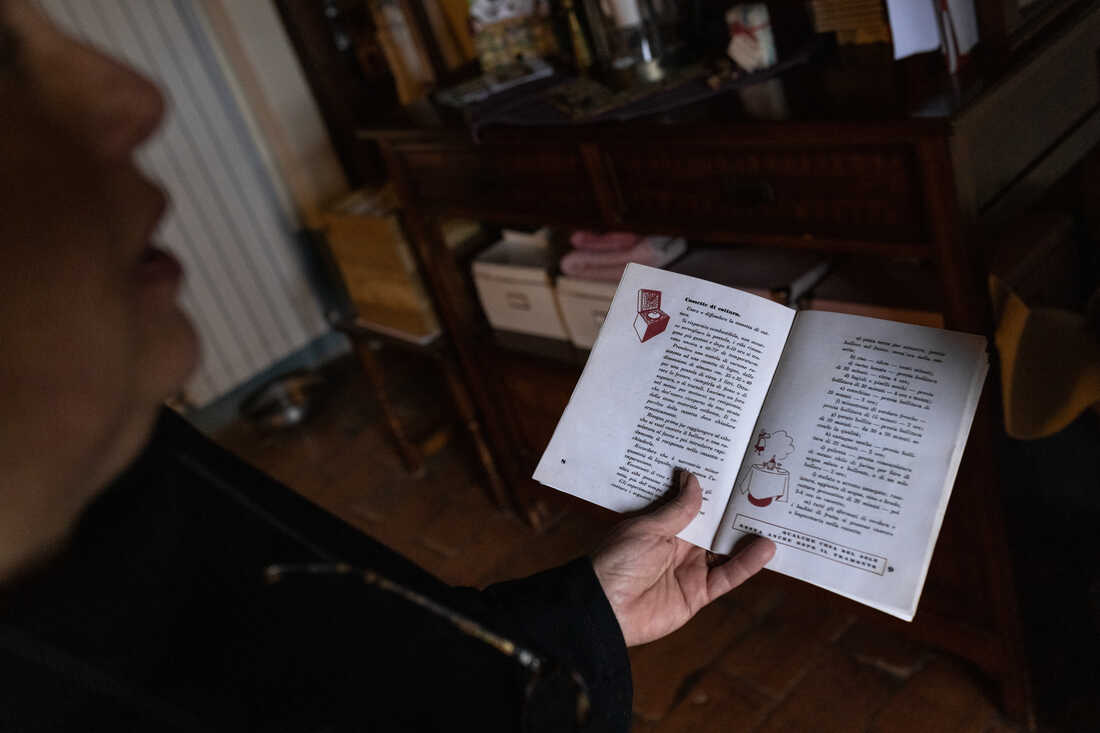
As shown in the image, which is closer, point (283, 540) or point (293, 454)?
Answer: point (283, 540)

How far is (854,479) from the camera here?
0.85 m

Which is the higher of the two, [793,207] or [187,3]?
[187,3]

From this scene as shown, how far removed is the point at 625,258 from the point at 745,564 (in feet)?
2.64

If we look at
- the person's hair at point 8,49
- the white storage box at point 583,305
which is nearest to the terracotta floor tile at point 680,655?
the white storage box at point 583,305

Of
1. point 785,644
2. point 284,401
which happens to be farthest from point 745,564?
point 284,401

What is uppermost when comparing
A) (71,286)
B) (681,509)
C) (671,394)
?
(71,286)

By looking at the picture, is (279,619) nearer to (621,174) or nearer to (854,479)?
(854,479)

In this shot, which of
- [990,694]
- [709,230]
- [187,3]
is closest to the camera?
[709,230]

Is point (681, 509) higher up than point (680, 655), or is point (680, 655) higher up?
point (681, 509)

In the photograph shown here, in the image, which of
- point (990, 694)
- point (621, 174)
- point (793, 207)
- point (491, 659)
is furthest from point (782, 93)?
point (990, 694)

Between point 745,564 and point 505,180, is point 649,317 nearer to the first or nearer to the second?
point 745,564

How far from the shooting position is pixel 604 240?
1631 mm

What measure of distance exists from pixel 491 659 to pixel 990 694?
3.79ft

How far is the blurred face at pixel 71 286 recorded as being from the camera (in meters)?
0.35
